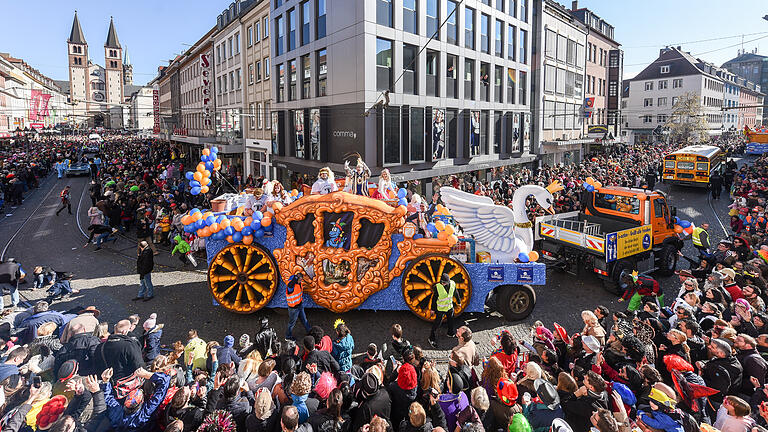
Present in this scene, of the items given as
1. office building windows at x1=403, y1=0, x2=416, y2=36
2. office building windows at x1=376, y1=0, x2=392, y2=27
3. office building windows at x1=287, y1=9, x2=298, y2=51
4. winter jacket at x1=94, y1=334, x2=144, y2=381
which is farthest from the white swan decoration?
office building windows at x1=287, y1=9, x2=298, y2=51

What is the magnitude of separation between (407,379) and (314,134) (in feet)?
58.6

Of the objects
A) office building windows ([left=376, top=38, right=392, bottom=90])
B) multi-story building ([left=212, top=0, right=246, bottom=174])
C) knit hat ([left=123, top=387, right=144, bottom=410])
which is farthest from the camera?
multi-story building ([left=212, top=0, right=246, bottom=174])

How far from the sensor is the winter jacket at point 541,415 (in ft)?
15.3

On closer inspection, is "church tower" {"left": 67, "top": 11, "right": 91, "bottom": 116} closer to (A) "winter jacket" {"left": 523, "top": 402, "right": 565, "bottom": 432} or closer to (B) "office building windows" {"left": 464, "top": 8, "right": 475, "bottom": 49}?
(B) "office building windows" {"left": 464, "top": 8, "right": 475, "bottom": 49}

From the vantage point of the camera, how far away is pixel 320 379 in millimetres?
5242

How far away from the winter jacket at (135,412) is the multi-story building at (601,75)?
38.1 meters

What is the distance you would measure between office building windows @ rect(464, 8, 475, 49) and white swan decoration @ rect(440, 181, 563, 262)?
16171mm

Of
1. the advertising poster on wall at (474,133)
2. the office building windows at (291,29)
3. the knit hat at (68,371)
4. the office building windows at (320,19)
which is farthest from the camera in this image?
the advertising poster on wall at (474,133)

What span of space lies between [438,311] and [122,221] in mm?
14292

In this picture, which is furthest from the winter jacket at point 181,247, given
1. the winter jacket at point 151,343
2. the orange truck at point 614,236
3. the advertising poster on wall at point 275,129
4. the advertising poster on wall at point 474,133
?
the advertising poster on wall at point 474,133

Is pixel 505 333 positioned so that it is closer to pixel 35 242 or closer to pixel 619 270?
pixel 619 270

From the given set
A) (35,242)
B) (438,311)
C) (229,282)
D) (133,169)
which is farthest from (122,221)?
(438,311)

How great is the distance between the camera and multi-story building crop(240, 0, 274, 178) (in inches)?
1059

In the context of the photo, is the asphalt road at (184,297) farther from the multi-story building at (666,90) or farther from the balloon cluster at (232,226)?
the multi-story building at (666,90)
